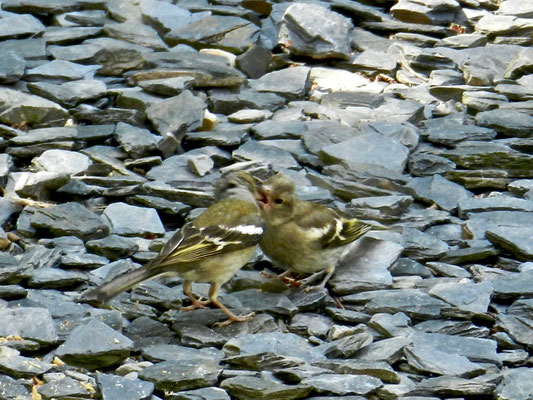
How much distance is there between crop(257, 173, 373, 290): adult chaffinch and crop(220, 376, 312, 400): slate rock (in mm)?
1426

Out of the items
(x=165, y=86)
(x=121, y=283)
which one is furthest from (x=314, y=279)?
(x=165, y=86)

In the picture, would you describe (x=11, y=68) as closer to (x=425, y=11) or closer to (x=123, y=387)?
(x=425, y=11)

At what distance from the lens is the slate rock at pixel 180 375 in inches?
219

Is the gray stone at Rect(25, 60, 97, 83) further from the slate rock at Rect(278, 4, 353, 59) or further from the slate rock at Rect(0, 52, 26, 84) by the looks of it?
the slate rock at Rect(278, 4, 353, 59)

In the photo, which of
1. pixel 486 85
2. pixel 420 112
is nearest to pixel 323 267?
pixel 420 112

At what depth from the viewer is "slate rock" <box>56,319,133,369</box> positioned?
18.9 ft

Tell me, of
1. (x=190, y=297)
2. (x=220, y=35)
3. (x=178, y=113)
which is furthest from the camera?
(x=220, y=35)

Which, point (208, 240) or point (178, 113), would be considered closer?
point (208, 240)

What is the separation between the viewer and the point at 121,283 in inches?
237

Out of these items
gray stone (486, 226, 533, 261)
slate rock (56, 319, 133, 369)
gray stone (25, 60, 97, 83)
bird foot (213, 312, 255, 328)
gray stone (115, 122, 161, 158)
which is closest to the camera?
slate rock (56, 319, 133, 369)

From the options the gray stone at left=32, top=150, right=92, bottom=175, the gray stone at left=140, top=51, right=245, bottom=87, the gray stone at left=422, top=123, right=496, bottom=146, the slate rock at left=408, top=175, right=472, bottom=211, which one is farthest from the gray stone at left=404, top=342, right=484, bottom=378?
the gray stone at left=140, top=51, right=245, bottom=87

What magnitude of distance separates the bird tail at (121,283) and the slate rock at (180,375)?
0.47 m

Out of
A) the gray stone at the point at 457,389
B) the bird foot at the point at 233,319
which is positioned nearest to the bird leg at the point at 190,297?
the bird foot at the point at 233,319

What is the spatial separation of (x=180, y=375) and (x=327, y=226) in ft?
6.05
